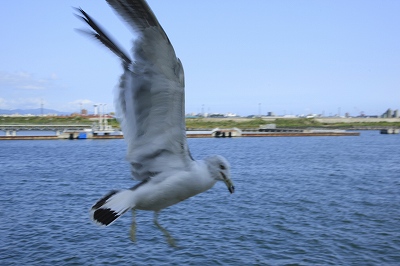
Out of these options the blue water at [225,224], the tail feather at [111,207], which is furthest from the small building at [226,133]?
the tail feather at [111,207]

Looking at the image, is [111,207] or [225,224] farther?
[225,224]

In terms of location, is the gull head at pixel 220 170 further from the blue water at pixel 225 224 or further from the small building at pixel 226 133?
the small building at pixel 226 133

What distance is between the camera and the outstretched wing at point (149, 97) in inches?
194

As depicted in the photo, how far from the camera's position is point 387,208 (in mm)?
26500

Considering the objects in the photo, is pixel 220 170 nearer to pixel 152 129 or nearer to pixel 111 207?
pixel 152 129

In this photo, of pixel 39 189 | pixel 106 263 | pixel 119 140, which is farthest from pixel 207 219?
pixel 119 140

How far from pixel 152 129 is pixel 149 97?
465mm

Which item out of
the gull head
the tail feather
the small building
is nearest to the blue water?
the tail feather

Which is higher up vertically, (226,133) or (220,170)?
(220,170)

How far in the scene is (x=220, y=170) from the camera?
5.67 meters

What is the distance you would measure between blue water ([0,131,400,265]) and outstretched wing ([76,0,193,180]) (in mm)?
11769

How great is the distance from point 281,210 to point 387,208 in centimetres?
616

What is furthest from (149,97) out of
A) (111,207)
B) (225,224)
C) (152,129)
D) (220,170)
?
(225,224)

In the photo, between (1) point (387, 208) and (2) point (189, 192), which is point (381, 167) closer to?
(1) point (387, 208)
